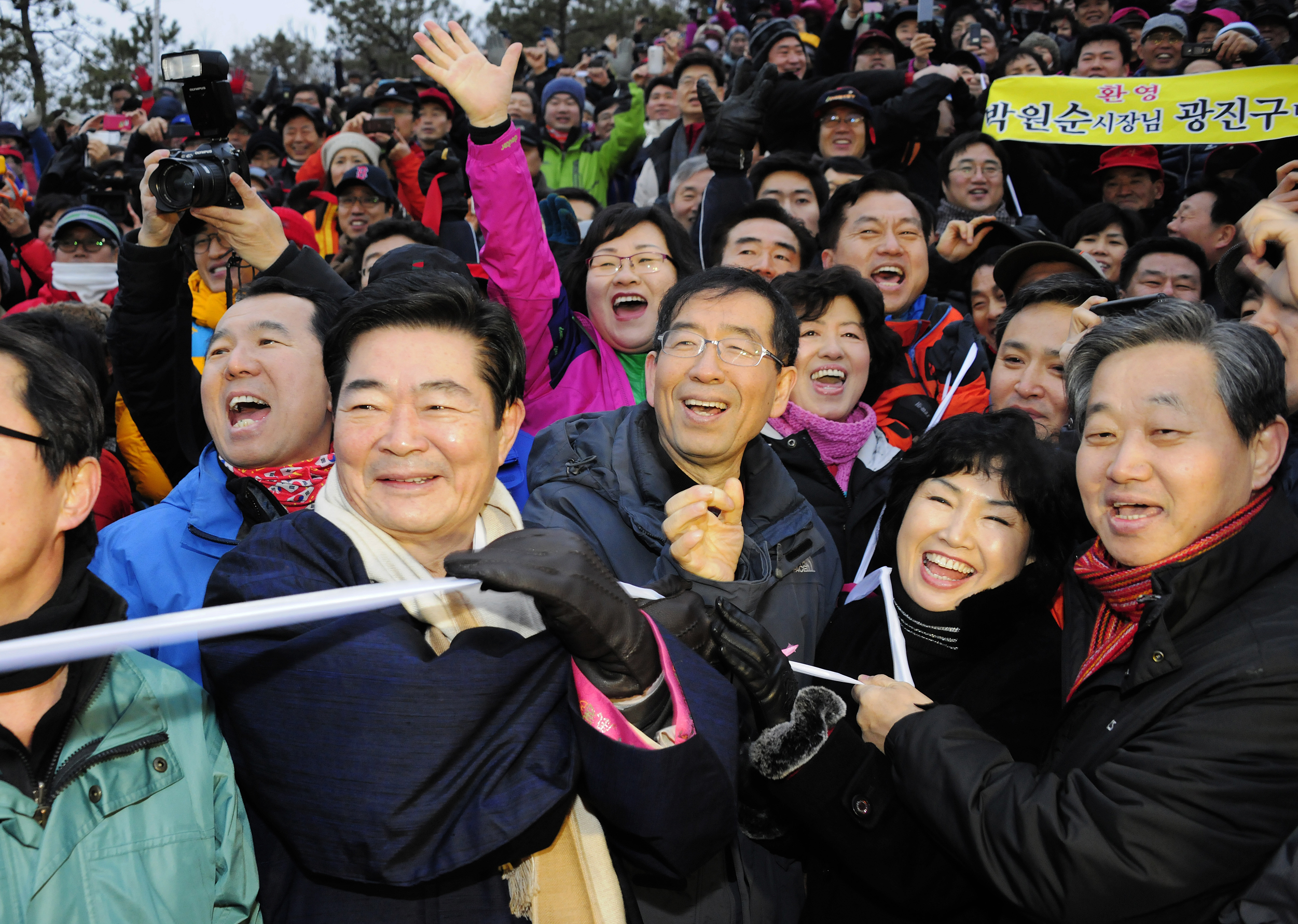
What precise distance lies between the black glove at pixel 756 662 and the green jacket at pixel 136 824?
0.96 meters

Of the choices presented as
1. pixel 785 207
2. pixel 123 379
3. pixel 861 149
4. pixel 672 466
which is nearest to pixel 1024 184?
pixel 861 149

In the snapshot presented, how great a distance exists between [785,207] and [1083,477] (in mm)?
3518

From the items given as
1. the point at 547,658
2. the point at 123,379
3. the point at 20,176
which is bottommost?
the point at 547,658

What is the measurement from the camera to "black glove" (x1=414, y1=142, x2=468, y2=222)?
5.18m

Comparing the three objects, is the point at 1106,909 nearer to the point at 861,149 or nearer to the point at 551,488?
the point at 551,488

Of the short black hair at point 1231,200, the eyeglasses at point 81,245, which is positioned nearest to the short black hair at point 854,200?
the short black hair at point 1231,200

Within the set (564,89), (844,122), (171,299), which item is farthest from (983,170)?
(171,299)

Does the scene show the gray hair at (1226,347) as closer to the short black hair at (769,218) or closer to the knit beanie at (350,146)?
the short black hair at (769,218)

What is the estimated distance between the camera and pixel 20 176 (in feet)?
32.2

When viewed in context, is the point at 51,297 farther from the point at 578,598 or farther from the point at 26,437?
the point at 578,598

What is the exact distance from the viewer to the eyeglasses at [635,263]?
398 centimetres

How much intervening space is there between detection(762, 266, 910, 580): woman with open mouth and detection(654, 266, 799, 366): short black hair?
0.53 meters

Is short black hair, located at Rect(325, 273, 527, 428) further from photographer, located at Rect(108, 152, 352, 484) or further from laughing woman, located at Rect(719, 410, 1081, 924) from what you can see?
photographer, located at Rect(108, 152, 352, 484)

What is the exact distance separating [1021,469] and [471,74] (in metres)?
2.34
